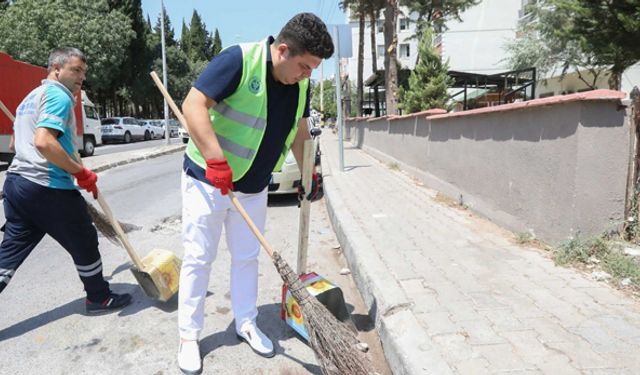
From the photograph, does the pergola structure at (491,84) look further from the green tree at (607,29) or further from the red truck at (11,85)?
the red truck at (11,85)

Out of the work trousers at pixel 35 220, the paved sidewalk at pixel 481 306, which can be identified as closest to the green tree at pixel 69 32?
the work trousers at pixel 35 220

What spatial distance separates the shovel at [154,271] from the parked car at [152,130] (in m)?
29.1

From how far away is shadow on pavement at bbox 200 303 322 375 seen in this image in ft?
9.13

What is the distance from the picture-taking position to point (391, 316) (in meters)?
2.88

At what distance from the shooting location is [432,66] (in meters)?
16.4

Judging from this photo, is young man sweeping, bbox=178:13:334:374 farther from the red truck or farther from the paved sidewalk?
the red truck

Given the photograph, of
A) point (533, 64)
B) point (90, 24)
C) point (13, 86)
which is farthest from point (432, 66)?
point (90, 24)

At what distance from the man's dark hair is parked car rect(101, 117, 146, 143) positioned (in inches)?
1079

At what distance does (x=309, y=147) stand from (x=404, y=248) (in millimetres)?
1748

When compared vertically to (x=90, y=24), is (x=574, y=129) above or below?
below

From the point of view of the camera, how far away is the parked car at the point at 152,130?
30.7 m

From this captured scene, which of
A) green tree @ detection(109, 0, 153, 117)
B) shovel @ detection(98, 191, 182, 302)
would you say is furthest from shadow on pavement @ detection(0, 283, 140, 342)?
green tree @ detection(109, 0, 153, 117)

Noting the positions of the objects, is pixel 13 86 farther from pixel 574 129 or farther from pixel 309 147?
pixel 574 129

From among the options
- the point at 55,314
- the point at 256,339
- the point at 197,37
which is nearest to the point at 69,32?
the point at 55,314
